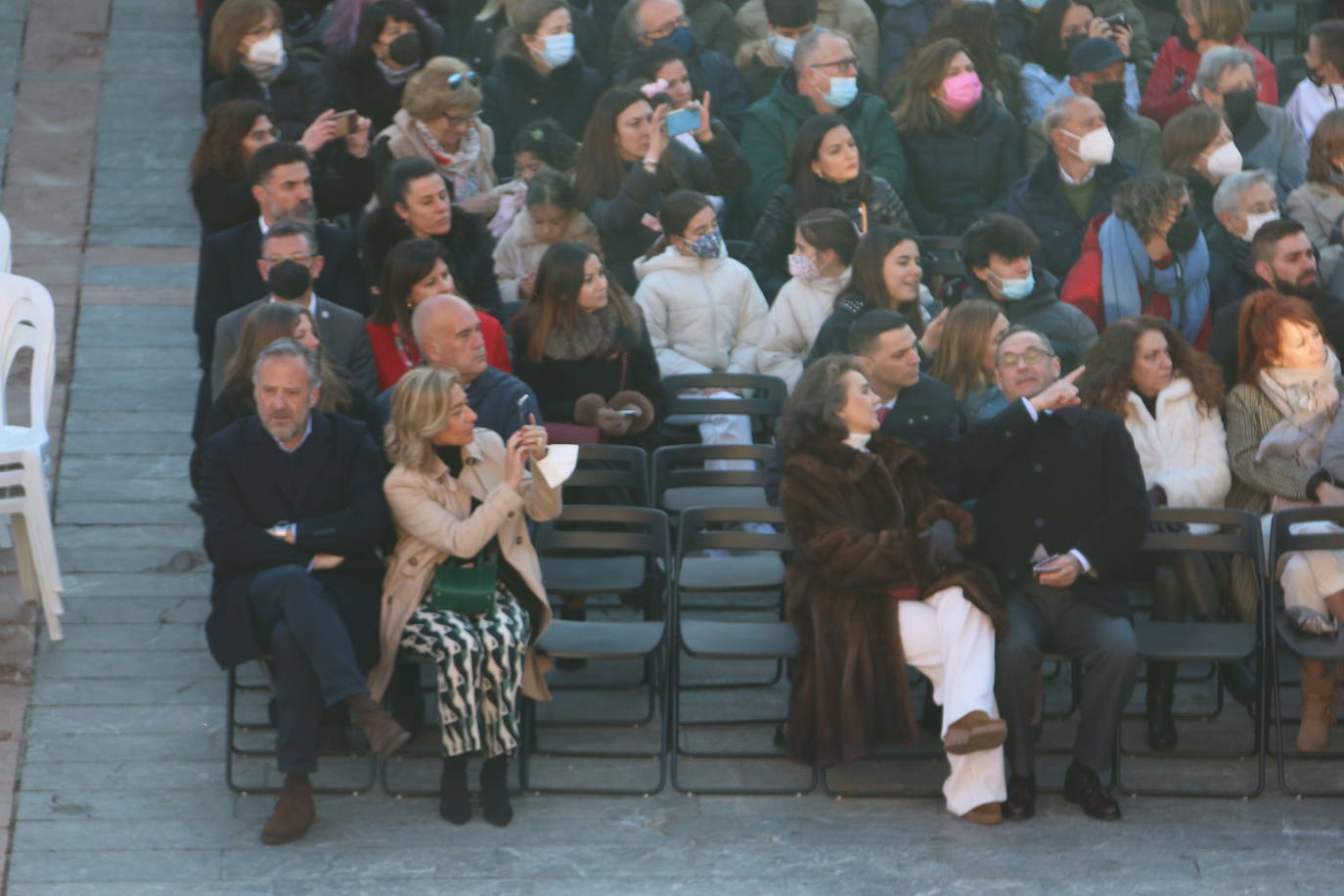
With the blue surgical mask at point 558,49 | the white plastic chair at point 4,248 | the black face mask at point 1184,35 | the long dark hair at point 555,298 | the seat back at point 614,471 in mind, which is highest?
the black face mask at point 1184,35

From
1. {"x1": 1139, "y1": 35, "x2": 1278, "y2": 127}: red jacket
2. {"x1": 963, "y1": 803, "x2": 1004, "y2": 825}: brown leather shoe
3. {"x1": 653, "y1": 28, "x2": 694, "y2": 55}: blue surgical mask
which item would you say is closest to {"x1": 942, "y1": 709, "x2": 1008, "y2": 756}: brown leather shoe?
{"x1": 963, "y1": 803, "x2": 1004, "y2": 825}: brown leather shoe

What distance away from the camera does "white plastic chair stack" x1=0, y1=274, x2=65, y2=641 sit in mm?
7574

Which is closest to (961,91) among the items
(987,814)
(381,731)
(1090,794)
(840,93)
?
(840,93)

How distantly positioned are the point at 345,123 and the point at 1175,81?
4115mm

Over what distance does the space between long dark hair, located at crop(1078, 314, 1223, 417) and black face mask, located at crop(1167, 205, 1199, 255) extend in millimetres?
1037

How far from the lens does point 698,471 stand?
795 cm

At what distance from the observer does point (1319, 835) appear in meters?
6.90

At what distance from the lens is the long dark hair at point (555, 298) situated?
26.2ft

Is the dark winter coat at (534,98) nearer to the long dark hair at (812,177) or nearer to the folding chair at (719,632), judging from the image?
the long dark hair at (812,177)

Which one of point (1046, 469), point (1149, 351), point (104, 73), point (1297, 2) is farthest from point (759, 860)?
point (1297, 2)

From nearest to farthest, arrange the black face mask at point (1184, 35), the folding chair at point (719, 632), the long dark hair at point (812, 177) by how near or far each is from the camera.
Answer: the folding chair at point (719, 632) → the long dark hair at point (812, 177) → the black face mask at point (1184, 35)

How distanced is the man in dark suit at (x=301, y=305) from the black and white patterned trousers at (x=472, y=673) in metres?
1.00

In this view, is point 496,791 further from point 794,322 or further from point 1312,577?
point 1312,577

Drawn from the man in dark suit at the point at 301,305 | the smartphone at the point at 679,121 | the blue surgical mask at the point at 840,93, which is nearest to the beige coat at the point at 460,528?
the man in dark suit at the point at 301,305
